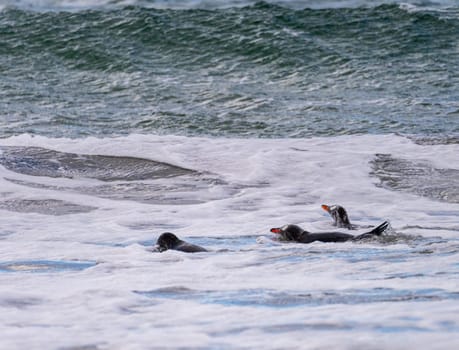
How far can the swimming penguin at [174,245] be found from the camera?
635cm

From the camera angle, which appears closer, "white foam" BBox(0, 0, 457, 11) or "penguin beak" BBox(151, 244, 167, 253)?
"penguin beak" BBox(151, 244, 167, 253)

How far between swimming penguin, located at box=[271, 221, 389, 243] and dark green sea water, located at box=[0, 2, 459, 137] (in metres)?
5.33

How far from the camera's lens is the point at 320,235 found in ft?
22.0

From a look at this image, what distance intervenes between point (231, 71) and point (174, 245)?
10.3 metres

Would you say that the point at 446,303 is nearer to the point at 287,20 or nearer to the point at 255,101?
the point at 255,101

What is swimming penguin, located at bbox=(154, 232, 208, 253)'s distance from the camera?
6.35 meters

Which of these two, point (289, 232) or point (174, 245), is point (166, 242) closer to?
point (174, 245)

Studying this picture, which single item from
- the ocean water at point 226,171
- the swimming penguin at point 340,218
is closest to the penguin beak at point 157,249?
the ocean water at point 226,171

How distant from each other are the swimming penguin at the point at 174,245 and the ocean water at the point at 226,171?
14 centimetres

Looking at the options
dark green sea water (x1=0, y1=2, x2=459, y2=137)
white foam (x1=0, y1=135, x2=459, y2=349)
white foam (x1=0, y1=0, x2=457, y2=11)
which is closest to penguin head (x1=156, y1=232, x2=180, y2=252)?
white foam (x1=0, y1=135, x2=459, y2=349)

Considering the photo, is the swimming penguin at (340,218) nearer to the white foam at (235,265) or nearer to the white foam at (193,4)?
the white foam at (235,265)

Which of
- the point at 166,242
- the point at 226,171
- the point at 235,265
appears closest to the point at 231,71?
the point at 226,171

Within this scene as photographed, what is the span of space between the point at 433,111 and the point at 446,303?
8.63m

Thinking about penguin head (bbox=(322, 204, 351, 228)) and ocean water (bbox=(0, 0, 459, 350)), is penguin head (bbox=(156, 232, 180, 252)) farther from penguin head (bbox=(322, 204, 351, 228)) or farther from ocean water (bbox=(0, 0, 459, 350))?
penguin head (bbox=(322, 204, 351, 228))
